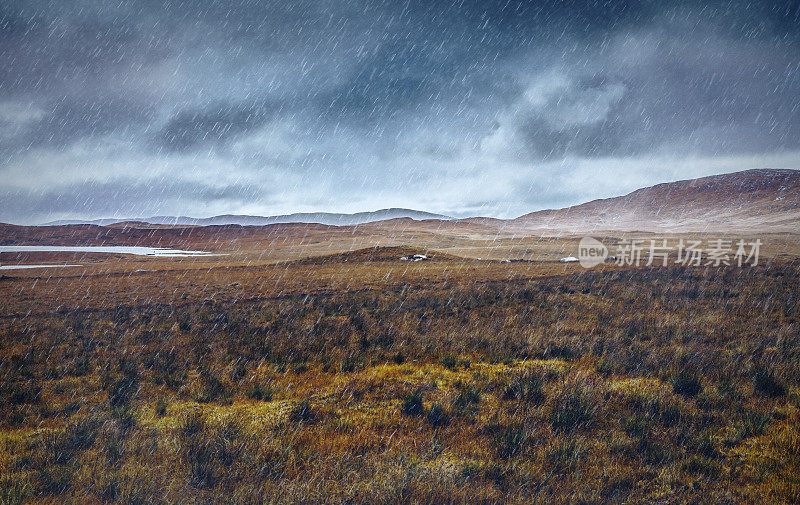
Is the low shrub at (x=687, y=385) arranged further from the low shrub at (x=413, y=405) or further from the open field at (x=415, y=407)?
the low shrub at (x=413, y=405)

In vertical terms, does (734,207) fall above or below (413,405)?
above

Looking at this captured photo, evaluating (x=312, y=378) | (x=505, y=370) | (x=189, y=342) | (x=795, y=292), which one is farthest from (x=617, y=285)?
(x=189, y=342)

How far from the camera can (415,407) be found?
560cm

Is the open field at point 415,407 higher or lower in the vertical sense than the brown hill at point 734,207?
lower

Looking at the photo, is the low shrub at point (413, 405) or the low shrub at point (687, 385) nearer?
the low shrub at point (413, 405)

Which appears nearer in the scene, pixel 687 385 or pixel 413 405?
pixel 413 405

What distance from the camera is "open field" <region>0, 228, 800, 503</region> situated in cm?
374

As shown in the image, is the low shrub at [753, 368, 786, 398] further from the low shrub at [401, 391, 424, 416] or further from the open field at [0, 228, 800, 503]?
the low shrub at [401, 391, 424, 416]

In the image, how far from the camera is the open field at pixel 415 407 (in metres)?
3.74

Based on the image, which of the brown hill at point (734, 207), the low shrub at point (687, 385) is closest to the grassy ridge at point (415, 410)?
the low shrub at point (687, 385)

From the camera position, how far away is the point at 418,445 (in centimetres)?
456

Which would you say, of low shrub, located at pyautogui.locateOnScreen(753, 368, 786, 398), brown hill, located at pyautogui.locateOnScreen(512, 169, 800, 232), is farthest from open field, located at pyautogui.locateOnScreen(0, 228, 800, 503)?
brown hill, located at pyautogui.locateOnScreen(512, 169, 800, 232)

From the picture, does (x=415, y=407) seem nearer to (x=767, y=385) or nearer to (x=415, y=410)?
(x=415, y=410)

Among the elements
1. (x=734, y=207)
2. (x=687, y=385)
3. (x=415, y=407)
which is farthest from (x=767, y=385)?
(x=734, y=207)
